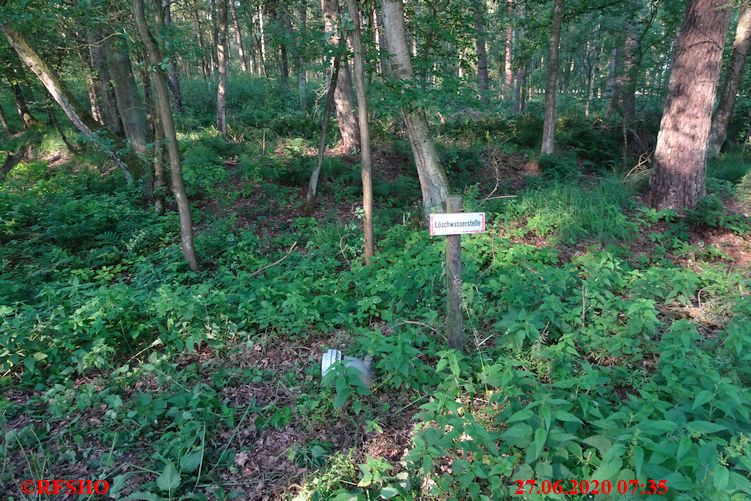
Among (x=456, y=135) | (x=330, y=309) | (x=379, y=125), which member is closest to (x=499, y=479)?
(x=330, y=309)

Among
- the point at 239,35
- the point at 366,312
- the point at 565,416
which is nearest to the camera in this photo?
the point at 565,416

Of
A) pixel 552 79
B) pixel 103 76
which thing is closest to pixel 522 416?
pixel 552 79

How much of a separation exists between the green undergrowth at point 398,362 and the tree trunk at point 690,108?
1.59ft

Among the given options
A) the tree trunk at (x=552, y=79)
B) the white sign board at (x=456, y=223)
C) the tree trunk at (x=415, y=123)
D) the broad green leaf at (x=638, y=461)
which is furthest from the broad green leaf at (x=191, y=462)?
the tree trunk at (x=552, y=79)

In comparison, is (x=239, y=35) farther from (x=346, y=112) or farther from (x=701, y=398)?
(x=701, y=398)

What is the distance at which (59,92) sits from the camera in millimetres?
6457

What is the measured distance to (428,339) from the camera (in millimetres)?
3816

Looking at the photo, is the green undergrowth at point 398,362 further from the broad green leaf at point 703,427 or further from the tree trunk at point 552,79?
the tree trunk at point 552,79

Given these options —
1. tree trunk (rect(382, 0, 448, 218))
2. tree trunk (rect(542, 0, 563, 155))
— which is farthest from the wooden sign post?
tree trunk (rect(542, 0, 563, 155))

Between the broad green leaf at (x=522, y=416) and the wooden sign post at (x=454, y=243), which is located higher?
the wooden sign post at (x=454, y=243)

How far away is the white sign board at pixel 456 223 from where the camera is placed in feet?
10.4

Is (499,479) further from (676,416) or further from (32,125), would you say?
(32,125)

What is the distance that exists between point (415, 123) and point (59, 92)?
5.73m
